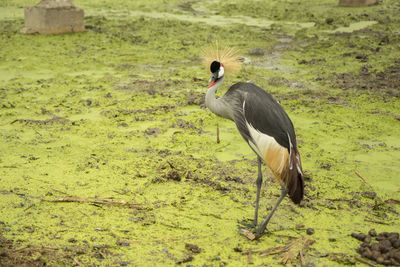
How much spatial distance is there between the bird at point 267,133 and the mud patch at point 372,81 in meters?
3.81

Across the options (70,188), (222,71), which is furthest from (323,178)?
(70,188)

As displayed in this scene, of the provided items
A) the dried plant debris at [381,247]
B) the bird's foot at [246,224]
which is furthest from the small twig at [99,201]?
the dried plant debris at [381,247]

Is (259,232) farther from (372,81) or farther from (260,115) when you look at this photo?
(372,81)

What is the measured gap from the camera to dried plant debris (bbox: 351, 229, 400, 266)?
3.27m

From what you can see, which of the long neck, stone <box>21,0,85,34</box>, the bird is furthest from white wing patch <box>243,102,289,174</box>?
stone <box>21,0,85,34</box>

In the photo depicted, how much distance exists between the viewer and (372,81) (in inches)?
289

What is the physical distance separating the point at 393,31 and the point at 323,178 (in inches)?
278

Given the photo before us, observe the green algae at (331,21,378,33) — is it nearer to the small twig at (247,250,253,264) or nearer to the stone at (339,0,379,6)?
the stone at (339,0,379,6)

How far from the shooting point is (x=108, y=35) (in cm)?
1035

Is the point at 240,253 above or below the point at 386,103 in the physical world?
below

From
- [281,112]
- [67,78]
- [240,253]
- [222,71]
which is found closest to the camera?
[240,253]

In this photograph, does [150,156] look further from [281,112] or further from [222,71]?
[281,112]

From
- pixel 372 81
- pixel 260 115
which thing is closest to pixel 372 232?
pixel 260 115

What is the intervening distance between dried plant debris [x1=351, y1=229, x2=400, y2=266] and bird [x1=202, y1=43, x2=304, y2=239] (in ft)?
1.87
